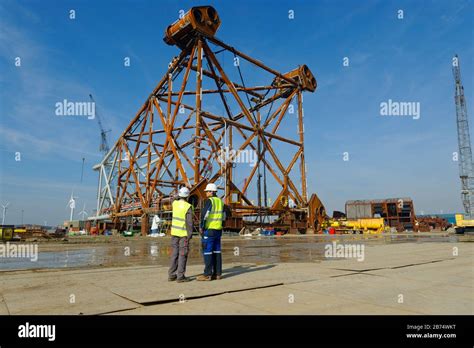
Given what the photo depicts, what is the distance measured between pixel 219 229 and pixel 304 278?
5.75 feet

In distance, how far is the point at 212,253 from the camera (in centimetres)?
591

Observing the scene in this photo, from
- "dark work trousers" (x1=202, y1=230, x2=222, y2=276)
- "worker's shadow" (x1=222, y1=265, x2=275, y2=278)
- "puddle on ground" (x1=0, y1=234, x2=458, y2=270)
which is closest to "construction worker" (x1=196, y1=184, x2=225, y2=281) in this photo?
"dark work trousers" (x1=202, y1=230, x2=222, y2=276)

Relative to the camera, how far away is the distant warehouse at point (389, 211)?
2293 inches

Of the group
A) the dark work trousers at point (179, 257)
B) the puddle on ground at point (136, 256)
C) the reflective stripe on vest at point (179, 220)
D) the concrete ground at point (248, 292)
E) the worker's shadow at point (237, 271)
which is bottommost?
the puddle on ground at point (136, 256)

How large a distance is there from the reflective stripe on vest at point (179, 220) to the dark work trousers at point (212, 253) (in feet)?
1.36

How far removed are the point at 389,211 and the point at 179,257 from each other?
6236 cm

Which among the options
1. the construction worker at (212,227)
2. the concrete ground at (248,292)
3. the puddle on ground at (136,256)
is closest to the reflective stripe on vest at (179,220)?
the construction worker at (212,227)

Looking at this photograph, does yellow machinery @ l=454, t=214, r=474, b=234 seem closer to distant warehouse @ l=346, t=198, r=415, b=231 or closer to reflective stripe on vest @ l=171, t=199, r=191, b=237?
distant warehouse @ l=346, t=198, r=415, b=231

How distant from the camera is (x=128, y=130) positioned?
40250mm

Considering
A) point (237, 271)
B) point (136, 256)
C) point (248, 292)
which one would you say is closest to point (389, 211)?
point (136, 256)

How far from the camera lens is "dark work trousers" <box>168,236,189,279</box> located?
550cm

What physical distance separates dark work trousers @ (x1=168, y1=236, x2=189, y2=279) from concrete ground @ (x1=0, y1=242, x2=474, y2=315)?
225 millimetres

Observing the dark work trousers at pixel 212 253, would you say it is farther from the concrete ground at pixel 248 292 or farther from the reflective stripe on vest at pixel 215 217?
the concrete ground at pixel 248 292

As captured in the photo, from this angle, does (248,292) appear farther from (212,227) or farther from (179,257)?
(212,227)
